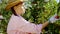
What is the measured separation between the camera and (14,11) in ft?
7.13

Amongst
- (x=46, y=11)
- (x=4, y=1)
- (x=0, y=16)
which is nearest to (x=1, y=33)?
(x=0, y=16)

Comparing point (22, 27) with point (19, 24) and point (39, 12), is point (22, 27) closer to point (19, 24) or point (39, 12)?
point (19, 24)

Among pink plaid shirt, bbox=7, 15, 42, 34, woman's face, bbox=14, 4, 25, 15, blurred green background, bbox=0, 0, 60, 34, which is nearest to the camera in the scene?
pink plaid shirt, bbox=7, 15, 42, 34

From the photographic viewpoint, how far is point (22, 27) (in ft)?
6.82

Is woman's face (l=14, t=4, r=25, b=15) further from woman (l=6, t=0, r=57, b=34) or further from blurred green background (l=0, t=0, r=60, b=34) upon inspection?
blurred green background (l=0, t=0, r=60, b=34)

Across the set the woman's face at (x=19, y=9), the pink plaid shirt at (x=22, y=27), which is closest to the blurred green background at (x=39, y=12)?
the pink plaid shirt at (x=22, y=27)

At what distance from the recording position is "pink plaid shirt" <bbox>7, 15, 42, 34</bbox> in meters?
2.02

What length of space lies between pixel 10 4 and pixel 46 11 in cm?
43

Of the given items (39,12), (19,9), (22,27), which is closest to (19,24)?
(22,27)

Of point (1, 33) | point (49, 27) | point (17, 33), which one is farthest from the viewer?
point (1, 33)

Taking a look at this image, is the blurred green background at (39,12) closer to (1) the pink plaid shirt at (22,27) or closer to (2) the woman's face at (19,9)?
(1) the pink plaid shirt at (22,27)

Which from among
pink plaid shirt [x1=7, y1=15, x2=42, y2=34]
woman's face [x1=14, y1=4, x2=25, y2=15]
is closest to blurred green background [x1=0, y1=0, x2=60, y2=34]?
pink plaid shirt [x1=7, y1=15, x2=42, y2=34]

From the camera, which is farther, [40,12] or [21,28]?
[40,12]

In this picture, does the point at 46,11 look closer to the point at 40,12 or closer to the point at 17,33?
the point at 40,12
